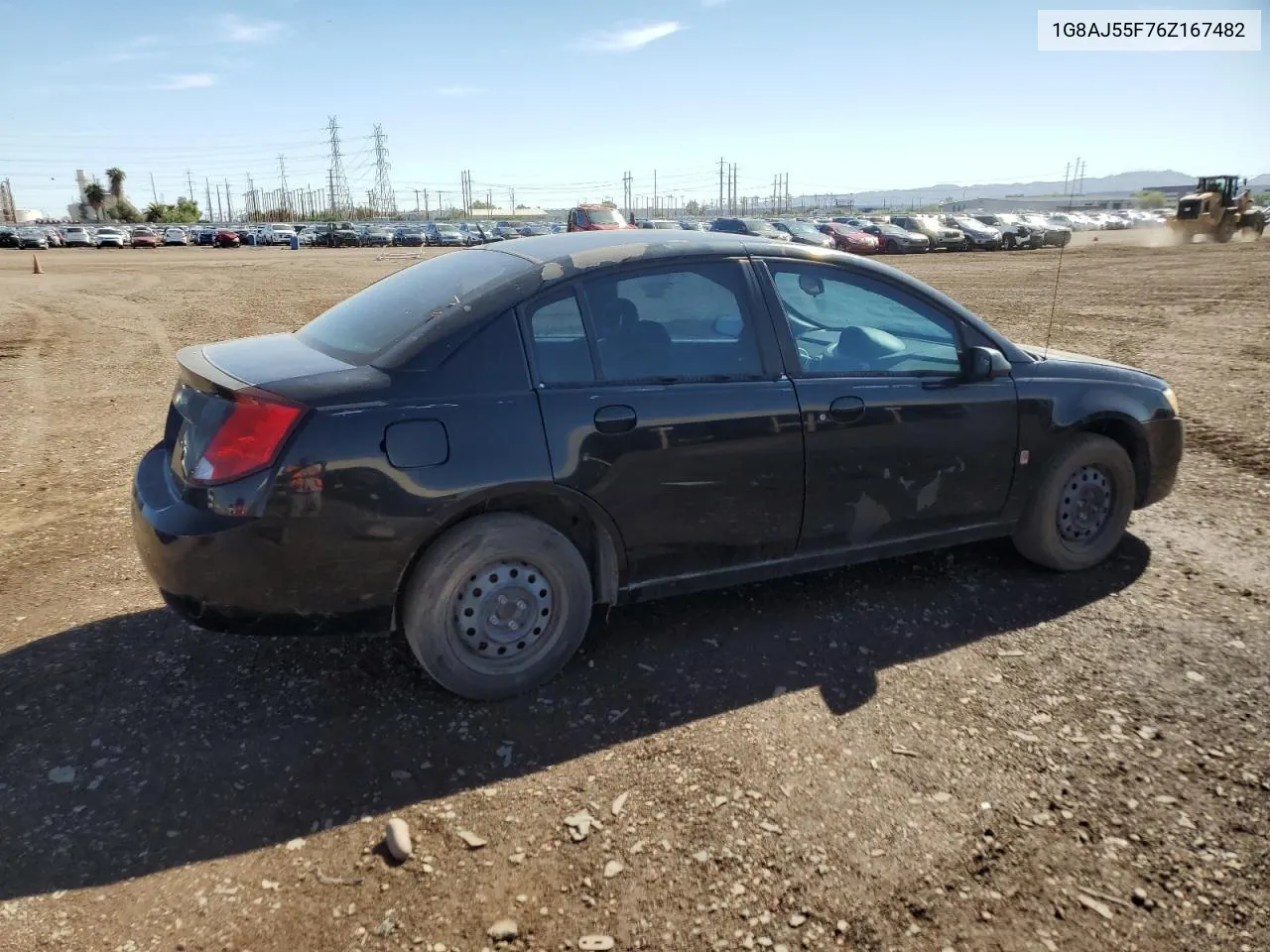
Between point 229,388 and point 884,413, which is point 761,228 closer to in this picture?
point 884,413

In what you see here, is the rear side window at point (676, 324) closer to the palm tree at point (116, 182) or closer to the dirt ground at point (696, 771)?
the dirt ground at point (696, 771)

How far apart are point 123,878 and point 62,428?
20.9ft

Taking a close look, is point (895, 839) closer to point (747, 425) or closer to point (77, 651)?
point (747, 425)

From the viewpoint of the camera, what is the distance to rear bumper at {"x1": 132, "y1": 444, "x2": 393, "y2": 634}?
3062mm

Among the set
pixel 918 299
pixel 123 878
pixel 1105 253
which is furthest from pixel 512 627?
pixel 1105 253

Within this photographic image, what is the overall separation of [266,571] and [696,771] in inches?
63.2

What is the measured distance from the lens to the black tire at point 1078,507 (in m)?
4.48

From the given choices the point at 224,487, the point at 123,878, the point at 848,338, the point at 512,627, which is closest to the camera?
the point at 123,878

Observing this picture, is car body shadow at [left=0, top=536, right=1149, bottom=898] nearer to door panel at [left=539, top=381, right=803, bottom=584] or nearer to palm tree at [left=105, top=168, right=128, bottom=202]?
door panel at [left=539, top=381, right=803, bottom=584]

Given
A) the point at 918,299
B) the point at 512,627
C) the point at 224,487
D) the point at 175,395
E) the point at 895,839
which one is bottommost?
the point at 895,839

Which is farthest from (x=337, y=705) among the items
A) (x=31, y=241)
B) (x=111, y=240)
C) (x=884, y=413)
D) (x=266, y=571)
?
(x=111, y=240)

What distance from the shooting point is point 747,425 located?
12.2ft

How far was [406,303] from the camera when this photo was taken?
3.75 meters

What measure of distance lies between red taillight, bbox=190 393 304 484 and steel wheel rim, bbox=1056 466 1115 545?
363cm
